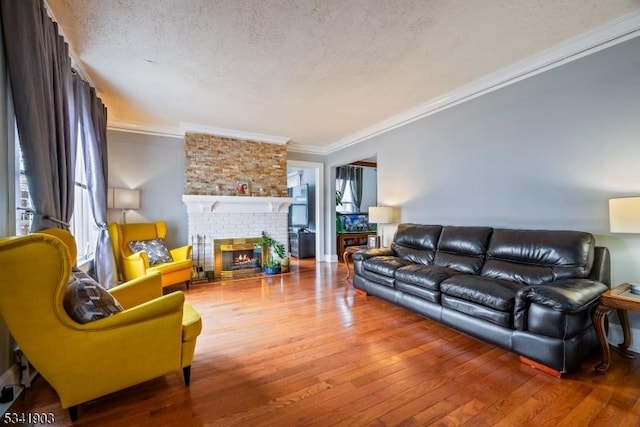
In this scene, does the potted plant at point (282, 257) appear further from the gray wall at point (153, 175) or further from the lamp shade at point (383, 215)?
the lamp shade at point (383, 215)

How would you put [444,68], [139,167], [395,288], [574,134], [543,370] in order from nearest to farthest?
[543,370] < [574,134] < [444,68] < [395,288] < [139,167]

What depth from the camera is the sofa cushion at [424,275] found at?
277 centimetres

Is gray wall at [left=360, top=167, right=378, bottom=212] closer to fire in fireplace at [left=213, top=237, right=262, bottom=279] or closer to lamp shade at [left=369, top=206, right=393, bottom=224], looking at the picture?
lamp shade at [left=369, top=206, right=393, bottom=224]

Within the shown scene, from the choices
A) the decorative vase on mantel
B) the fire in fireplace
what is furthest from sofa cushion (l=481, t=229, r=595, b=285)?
the fire in fireplace

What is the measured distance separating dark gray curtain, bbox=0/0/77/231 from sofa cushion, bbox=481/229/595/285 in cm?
386

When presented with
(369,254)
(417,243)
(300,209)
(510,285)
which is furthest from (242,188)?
(510,285)

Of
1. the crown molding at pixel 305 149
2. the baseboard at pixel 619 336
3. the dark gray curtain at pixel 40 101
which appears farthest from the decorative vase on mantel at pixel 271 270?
the baseboard at pixel 619 336

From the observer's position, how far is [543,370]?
2.01m

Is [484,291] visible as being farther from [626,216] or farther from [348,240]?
[348,240]

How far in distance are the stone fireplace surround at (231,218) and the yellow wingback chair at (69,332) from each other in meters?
3.47

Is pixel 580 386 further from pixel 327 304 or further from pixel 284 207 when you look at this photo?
pixel 284 207

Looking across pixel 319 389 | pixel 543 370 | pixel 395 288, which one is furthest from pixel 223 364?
pixel 543 370

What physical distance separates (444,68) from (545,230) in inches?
77.0

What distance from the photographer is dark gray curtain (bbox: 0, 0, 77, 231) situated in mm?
1743
